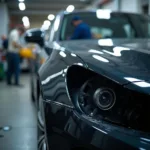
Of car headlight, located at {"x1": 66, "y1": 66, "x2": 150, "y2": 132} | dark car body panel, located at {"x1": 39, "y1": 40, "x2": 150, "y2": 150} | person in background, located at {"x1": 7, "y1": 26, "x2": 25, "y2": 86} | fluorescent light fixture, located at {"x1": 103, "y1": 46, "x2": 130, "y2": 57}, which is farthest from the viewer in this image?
person in background, located at {"x1": 7, "y1": 26, "x2": 25, "y2": 86}

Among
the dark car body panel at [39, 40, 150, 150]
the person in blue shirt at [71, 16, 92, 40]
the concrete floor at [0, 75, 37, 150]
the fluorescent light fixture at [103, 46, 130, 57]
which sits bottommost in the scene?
the concrete floor at [0, 75, 37, 150]

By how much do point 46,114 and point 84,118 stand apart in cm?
35

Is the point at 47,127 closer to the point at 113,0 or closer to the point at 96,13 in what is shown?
the point at 96,13

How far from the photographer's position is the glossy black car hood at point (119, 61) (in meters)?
1.70

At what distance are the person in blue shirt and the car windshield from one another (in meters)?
0.06

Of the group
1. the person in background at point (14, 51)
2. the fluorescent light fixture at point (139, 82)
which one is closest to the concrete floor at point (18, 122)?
the fluorescent light fixture at point (139, 82)

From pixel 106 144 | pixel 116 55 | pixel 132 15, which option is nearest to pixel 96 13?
pixel 132 15

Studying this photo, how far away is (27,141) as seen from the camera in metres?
3.73

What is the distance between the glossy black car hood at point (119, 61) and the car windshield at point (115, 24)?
159 cm

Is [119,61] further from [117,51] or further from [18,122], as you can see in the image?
[18,122]

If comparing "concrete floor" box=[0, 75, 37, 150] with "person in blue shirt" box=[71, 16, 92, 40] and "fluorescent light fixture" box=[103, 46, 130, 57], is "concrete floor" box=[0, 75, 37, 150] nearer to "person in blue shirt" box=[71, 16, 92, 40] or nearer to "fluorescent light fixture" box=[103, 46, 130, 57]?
"person in blue shirt" box=[71, 16, 92, 40]

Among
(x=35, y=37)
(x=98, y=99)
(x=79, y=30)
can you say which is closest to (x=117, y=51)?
(x=98, y=99)

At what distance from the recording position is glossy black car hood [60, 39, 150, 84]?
170 centimetres

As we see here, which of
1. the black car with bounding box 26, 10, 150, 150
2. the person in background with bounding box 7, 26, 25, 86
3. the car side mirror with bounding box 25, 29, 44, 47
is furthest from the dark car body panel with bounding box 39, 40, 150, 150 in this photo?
the person in background with bounding box 7, 26, 25, 86
